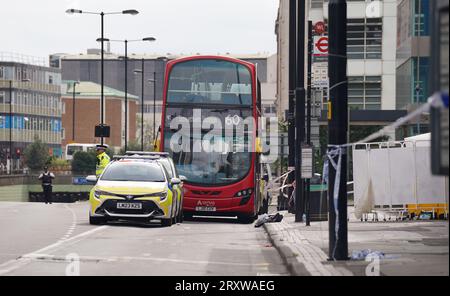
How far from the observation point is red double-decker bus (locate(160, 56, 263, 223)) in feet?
107

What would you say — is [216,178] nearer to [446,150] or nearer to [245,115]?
[245,115]

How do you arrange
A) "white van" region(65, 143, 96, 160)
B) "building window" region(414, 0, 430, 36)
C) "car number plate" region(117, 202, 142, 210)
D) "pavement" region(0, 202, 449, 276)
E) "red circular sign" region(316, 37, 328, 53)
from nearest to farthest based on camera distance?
"pavement" region(0, 202, 449, 276)
"car number plate" region(117, 202, 142, 210)
"red circular sign" region(316, 37, 328, 53)
"building window" region(414, 0, 430, 36)
"white van" region(65, 143, 96, 160)

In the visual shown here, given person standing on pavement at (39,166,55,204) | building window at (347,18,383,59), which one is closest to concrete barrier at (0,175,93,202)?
building window at (347,18,383,59)

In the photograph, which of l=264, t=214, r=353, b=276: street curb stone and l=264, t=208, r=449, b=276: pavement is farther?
l=264, t=208, r=449, b=276: pavement

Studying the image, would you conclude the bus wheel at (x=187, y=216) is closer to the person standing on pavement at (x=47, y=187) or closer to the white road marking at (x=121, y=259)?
the person standing on pavement at (x=47, y=187)

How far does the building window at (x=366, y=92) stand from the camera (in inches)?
2938

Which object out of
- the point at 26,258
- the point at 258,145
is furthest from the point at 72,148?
the point at 26,258

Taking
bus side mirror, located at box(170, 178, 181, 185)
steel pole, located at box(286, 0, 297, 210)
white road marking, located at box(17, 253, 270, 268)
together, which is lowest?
white road marking, located at box(17, 253, 270, 268)

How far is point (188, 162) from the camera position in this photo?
33.5 meters

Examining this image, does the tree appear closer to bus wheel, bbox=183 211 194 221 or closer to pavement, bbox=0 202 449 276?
bus wheel, bbox=183 211 194 221

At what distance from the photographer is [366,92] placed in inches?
2955

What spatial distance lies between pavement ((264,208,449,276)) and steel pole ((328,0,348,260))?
17.5 inches

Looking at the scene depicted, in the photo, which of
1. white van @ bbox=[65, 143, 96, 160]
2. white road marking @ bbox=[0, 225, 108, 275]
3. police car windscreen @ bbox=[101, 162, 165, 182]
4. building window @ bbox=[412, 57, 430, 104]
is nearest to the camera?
white road marking @ bbox=[0, 225, 108, 275]
